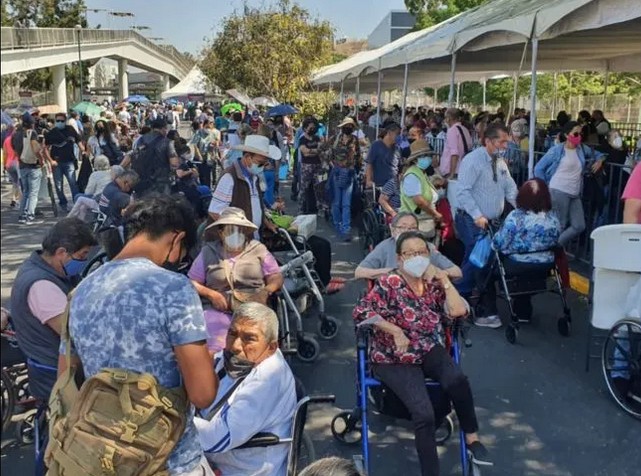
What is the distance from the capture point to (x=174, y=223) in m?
2.39

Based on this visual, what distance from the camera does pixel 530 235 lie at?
578 cm

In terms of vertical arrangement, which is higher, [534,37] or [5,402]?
[534,37]

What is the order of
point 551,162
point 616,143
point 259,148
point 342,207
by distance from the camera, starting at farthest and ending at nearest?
point 342,207
point 616,143
point 551,162
point 259,148

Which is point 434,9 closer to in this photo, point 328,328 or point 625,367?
point 328,328

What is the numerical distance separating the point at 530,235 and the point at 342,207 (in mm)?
4855

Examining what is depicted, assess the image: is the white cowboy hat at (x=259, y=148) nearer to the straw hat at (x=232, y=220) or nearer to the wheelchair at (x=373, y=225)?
the straw hat at (x=232, y=220)

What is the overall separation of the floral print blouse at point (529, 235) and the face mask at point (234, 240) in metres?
2.36

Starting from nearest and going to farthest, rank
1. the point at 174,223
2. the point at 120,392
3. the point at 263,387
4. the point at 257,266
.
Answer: the point at 120,392
the point at 174,223
the point at 263,387
the point at 257,266

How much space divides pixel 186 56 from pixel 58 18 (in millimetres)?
44254

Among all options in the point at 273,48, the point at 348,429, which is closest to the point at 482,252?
the point at 348,429

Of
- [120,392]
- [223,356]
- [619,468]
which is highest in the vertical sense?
[120,392]

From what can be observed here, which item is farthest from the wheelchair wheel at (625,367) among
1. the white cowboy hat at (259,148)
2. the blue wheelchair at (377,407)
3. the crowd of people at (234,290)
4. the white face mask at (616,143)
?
the white face mask at (616,143)

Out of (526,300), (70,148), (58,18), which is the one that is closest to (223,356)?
(58,18)

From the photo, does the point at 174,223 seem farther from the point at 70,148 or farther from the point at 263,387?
the point at 70,148
